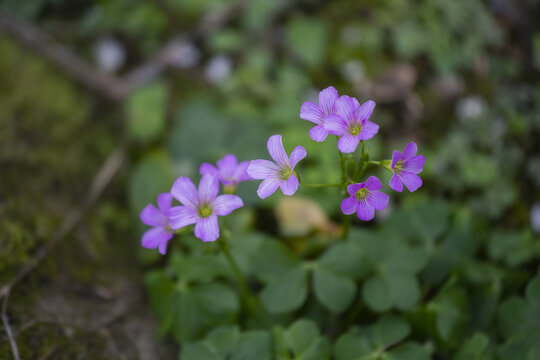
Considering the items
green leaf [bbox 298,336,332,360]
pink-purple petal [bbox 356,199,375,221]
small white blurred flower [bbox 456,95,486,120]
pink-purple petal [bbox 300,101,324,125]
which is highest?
small white blurred flower [bbox 456,95,486,120]

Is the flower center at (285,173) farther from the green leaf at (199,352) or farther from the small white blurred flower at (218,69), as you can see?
the small white blurred flower at (218,69)

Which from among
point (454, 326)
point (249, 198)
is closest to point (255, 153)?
point (249, 198)

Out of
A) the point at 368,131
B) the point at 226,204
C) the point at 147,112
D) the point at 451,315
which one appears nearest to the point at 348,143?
the point at 368,131

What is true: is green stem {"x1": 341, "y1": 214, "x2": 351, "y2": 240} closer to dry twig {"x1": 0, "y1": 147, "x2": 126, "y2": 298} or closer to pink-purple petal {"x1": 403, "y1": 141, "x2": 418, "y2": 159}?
pink-purple petal {"x1": 403, "y1": 141, "x2": 418, "y2": 159}

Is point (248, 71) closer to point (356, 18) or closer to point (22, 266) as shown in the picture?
point (356, 18)

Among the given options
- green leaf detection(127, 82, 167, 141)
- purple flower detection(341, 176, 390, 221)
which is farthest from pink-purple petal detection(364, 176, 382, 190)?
green leaf detection(127, 82, 167, 141)

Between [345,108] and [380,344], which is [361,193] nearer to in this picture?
[345,108]
